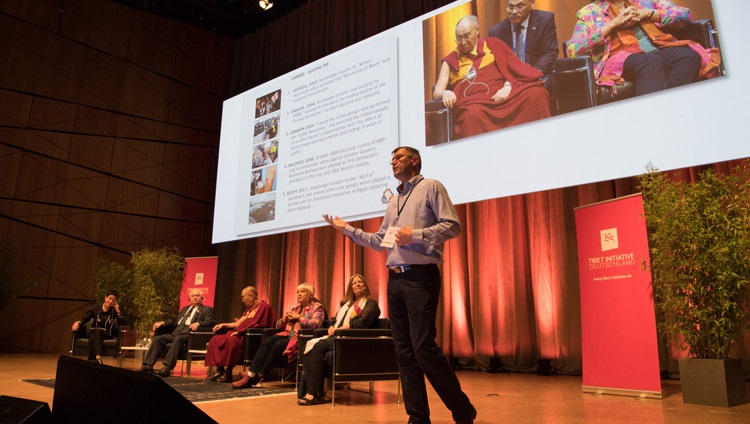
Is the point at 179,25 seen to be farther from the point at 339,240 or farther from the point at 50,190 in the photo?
the point at 339,240

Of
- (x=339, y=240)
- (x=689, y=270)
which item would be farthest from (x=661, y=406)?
(x=339, y=240)

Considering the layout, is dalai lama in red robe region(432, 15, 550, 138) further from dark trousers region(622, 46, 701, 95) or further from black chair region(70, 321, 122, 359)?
black chair region(70, 321, 122, 359)

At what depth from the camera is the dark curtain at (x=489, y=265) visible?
560cm

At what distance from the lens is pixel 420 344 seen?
2336 millimetres

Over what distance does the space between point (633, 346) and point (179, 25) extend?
383 inches

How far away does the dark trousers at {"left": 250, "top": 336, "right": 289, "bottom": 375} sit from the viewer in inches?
180

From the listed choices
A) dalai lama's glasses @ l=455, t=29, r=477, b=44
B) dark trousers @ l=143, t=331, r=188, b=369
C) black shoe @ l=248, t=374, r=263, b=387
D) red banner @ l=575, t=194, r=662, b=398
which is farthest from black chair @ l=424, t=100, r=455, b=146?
dark trousers @ l=143, t=331, r=188, b=369

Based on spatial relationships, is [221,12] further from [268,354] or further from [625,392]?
[625,392]

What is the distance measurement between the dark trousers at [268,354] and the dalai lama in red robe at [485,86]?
253 centimetres

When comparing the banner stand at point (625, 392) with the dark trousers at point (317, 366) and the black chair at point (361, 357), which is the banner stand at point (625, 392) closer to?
the black chair at point (361, 357)

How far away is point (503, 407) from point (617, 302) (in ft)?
4.13

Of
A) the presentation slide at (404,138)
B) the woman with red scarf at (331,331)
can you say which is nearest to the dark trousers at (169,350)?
the presentation slide at (404,138)

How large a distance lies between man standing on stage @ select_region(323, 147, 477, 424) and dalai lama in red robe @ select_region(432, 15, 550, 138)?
8.40ft

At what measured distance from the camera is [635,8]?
4.39 metres
